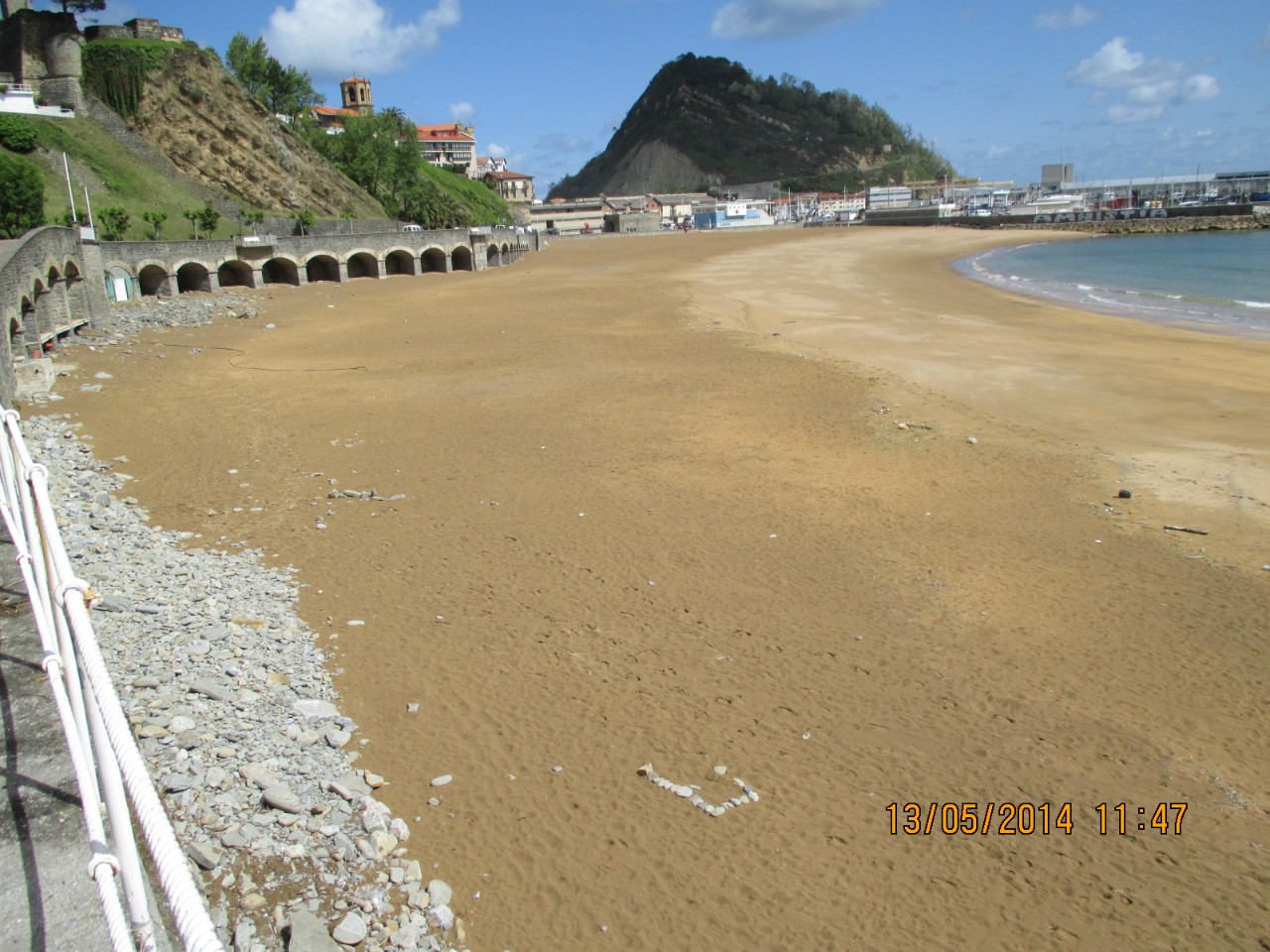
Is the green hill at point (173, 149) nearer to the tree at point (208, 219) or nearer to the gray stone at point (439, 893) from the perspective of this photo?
the tree at point (208, 219)

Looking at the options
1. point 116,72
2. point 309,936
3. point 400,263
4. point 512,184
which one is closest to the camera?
point 309,936

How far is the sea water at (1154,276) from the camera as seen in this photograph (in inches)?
1294

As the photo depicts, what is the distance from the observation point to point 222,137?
5600 centimetres

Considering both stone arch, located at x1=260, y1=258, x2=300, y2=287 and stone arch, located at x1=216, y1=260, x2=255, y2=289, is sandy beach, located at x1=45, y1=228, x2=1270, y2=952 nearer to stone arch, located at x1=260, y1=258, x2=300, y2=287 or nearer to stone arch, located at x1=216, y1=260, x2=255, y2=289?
stone arch, located at x1=216, y1=260, x2=255, y2=289

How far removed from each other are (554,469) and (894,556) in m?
5.56

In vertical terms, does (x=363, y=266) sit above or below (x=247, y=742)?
above

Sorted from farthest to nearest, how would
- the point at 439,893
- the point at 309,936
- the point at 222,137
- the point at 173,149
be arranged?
the point at 222,137, the point at 173,149, the point at 439,893, the point at 309,936

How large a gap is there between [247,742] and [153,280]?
41.4 m

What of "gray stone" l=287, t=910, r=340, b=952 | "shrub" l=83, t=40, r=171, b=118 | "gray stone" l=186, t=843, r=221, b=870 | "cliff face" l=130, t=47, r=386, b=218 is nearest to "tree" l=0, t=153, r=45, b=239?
"cliff face" l=130, t=47, r=386, b=218

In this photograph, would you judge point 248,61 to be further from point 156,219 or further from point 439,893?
point 439,893

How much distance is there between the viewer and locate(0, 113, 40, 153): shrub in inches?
1694

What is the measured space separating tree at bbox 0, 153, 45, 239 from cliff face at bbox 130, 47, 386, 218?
19277mm

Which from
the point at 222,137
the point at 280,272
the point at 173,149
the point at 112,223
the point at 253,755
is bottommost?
the point at 253,755

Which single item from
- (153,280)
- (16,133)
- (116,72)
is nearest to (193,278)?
(153,280)
